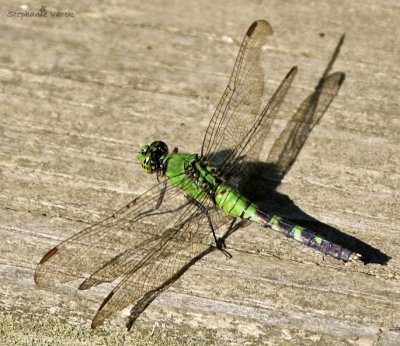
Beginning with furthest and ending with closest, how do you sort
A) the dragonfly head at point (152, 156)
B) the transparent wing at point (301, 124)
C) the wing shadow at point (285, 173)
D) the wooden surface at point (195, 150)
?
the transparent wing at point (301, 124)
the dragonfly head at point (152, 156)
the wing shadow at point (285, 173)
the wooden surface at point (195, 150)

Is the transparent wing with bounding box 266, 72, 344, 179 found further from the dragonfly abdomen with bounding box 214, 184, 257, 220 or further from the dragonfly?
the dragonfly abdomen with bounding box 214, 184, 257, 220

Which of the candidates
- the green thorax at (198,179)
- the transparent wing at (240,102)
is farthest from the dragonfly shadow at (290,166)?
the transparent wing at (240,102)

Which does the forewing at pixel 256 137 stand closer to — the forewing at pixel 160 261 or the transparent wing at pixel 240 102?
the transparent wing at pixel 240 102

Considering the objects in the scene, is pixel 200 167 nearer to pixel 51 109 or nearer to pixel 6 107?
pixel 51 109

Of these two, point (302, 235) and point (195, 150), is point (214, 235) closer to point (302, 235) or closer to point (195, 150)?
point (302, 235)

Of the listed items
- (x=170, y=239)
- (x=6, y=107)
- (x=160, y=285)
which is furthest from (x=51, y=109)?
(x=160, y=285)

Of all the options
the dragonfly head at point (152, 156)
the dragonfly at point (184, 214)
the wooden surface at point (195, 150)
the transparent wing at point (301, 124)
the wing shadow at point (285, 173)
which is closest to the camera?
the wooden surface at point (195, 150)
